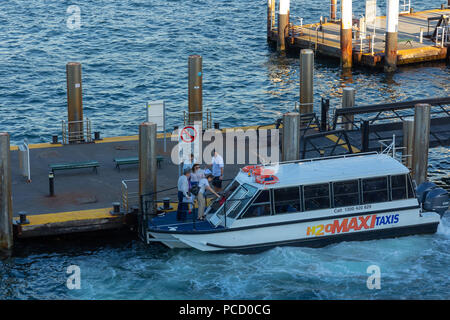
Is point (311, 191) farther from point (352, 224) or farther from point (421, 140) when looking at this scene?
point (421, 140)

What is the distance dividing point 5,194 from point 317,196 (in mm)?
9760

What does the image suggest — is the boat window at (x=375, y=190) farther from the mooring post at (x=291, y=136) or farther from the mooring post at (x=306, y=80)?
the mooring post at (x=306, y=80)

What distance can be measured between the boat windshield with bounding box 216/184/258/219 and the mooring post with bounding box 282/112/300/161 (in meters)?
3.09

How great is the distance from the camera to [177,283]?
2611cm

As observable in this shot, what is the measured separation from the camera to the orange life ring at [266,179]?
26888 mm

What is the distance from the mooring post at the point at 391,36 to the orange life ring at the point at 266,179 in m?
25.9

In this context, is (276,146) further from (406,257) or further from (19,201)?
(19,201)

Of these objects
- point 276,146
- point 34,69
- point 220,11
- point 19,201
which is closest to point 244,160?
point 276,146

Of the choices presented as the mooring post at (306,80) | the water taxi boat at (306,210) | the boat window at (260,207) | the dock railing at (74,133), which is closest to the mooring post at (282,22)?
the mooring post at (306,80)

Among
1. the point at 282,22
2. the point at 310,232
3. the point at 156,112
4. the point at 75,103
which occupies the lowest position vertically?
the point at 310,232

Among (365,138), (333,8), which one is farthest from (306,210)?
(333,8)

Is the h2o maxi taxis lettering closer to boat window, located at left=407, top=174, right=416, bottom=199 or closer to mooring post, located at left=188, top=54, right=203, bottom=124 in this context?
boat window, located at left=407, top=174, right=416, bottom=199

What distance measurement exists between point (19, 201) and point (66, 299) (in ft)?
16.6

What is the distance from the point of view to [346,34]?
5219 cm
